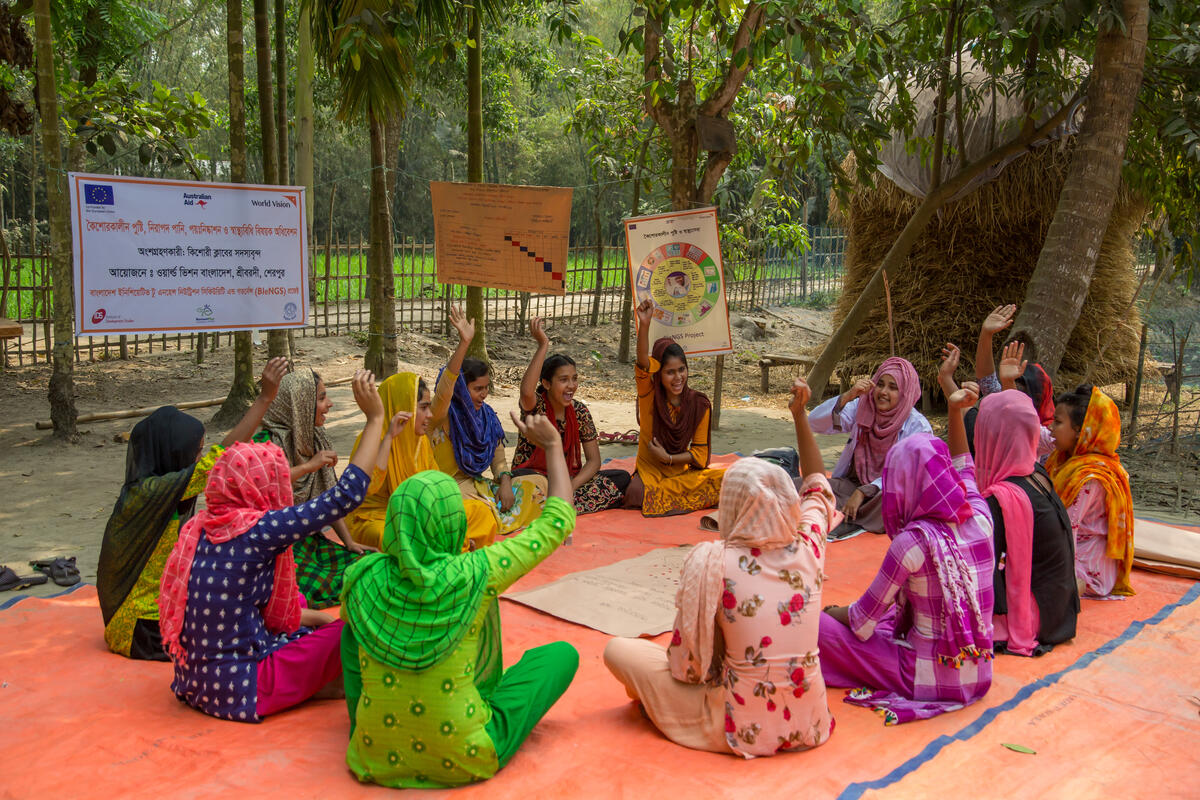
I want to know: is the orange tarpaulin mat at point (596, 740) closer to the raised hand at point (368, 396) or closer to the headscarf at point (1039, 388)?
the raised hand at point (368, 396)

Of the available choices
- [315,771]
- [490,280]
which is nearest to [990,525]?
[315,771]

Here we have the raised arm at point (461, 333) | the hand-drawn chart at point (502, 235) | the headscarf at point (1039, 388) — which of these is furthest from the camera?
the hand-drawn chart at point (502, 235)

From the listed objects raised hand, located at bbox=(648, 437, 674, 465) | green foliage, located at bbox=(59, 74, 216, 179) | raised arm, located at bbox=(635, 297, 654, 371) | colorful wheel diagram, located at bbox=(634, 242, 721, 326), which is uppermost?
green foliage, located at bbox=(59, 74, 216, 179)

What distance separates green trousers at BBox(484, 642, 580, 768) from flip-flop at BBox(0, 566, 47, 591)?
2787 mm

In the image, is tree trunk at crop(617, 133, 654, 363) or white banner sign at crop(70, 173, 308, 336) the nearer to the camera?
white banner sign at crop(70, 173, 308, 336)

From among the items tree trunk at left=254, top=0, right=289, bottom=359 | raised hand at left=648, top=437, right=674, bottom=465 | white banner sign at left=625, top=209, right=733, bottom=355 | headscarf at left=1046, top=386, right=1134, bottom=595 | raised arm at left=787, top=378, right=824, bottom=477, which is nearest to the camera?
raised arm at left=787, top=378, right=824, bottom=477

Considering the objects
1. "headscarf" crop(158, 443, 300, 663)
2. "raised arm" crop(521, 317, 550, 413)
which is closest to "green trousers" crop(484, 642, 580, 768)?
"headscarf" crop(158, 443, 300, 663)

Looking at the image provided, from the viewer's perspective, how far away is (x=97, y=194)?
17.5 feet

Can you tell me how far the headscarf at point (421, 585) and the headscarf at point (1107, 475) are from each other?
310 centimetres

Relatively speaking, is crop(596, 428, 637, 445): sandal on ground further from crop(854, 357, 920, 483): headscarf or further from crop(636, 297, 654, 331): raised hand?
crop(854, 357, 920, 483): headscarf

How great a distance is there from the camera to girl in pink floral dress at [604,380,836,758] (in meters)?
2.56

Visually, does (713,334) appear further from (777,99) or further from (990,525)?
(777,99)

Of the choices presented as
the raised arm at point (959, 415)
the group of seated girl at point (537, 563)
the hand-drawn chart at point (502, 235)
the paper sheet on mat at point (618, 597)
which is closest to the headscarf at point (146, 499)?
the group of seated girl at point (537, 563)

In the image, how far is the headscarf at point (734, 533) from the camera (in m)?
2.53
